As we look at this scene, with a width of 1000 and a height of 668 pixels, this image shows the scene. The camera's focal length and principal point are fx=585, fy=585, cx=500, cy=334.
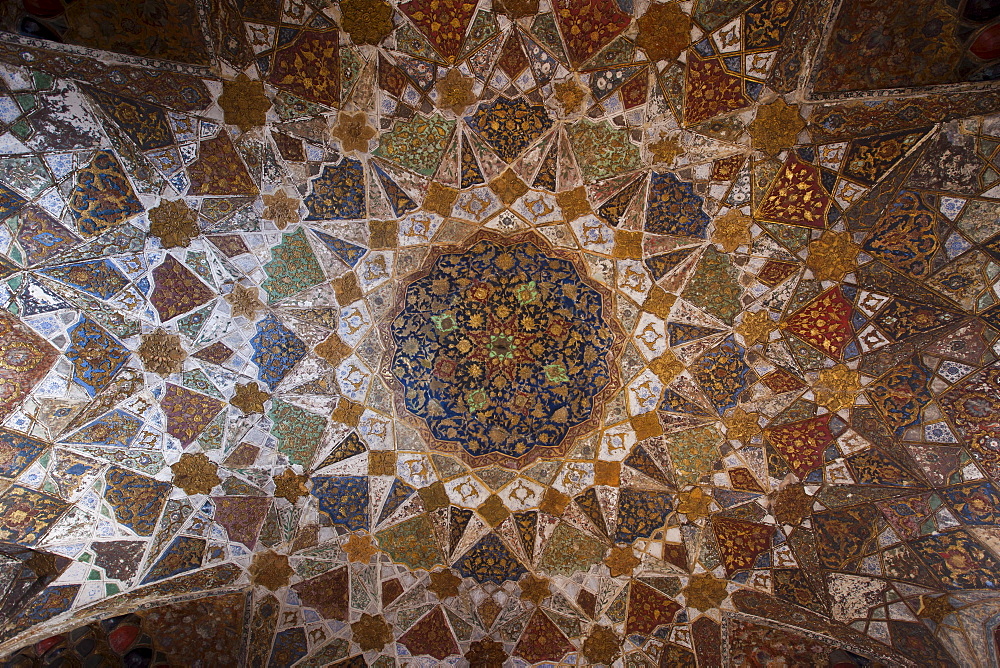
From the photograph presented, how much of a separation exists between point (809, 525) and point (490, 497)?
5513mm

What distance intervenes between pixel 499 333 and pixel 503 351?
34 cm

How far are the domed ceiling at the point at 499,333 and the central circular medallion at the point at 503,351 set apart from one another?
64 millimetres

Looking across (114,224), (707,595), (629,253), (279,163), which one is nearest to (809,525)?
(707,595)

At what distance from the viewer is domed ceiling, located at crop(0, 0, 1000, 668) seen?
25.4 ft

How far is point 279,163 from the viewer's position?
29.5 feet

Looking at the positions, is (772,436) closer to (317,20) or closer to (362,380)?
(362,380)

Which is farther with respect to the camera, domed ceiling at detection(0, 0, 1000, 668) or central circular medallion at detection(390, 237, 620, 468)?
central circular medallion at detection(390, 237, 620, 468)

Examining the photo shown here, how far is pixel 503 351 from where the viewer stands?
10516 millimetres

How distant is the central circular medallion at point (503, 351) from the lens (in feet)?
33.3

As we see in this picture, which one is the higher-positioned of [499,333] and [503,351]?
[499,333]

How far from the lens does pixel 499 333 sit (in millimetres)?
10445

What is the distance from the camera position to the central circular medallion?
33.3ft

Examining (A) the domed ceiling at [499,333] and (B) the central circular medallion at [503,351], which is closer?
(A) the domed ceiling at [499,333]

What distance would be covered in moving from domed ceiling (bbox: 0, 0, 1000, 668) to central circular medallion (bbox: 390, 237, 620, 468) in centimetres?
6
